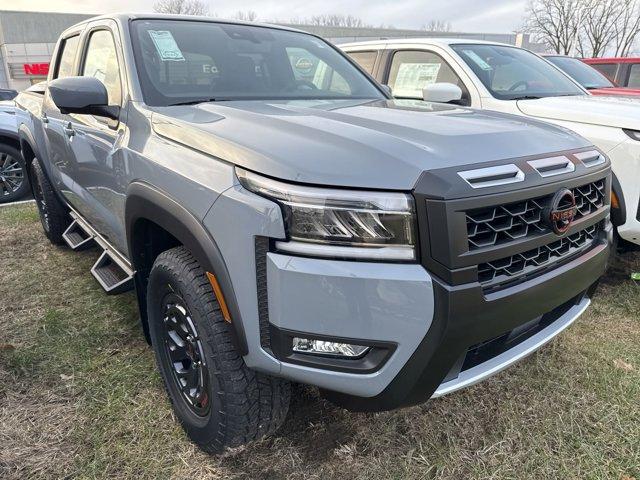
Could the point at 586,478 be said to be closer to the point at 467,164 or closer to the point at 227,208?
the point at 467,164

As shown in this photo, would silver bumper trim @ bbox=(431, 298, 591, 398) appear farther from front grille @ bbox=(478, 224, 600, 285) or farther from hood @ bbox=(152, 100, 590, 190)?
hood @ bbox=(152, 100, 590, 190)

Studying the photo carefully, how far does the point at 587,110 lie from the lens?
148 inches

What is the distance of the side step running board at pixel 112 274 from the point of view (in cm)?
282

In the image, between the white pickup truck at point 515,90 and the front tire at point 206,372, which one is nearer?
the front tire at point 206,372

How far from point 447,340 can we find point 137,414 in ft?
5.28

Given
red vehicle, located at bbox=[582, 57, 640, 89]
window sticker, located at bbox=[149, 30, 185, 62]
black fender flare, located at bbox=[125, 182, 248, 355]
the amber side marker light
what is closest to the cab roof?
window sticker, located at bbox=[149, 30, 185, 62]

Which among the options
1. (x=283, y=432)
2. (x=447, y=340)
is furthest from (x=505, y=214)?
(x=283, y=432)

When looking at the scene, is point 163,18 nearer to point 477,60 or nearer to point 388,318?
point 388,318

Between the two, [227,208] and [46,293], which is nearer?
[227,208]

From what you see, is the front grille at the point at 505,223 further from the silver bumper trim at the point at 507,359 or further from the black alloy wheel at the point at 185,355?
the black alloy wheel at the point at 185,355

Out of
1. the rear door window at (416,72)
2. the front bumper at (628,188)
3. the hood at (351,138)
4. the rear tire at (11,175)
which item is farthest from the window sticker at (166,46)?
the rear tire at (11,175)

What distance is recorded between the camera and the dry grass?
209 centimetres

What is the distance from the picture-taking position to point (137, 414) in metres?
2.40

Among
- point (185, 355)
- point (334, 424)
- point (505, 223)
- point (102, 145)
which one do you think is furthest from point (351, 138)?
point (102, 145)
